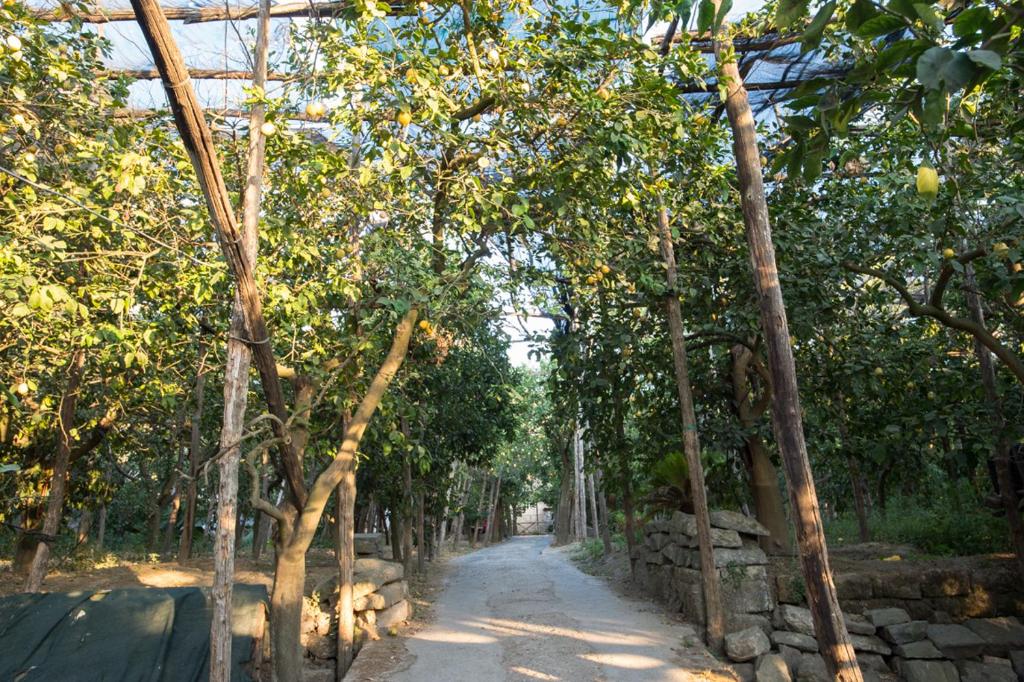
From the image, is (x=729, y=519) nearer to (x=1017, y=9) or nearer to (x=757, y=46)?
(x=757, y=46)

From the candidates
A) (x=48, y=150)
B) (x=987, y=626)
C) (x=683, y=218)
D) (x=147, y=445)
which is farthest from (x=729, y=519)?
(x=147, y=445)

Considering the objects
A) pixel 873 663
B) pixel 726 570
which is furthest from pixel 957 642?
pixel 726 570

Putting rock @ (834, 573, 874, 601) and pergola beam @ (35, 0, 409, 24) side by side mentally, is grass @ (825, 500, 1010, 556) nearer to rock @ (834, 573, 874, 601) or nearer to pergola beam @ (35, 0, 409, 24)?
rock @ (834, 573, 874, 601)

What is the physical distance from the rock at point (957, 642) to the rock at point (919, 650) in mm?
84

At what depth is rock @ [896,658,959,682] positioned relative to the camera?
758cm

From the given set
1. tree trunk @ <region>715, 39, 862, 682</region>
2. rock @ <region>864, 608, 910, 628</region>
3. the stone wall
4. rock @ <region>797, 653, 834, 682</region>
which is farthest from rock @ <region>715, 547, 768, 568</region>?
tree trunk @ <region>715, 39, 862, 682</region>

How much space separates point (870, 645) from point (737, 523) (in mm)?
2027

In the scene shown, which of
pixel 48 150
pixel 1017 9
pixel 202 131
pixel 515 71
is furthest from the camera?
pixel 48 150

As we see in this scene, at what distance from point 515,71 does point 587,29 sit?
898 mm

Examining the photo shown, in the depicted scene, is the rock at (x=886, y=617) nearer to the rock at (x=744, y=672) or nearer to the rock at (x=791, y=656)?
the rock at (x=791, y=656)

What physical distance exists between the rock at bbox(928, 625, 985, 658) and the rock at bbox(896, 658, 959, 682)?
7.8 inches

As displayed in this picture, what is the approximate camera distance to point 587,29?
4.95 meters

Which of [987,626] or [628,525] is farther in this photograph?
[628,525]

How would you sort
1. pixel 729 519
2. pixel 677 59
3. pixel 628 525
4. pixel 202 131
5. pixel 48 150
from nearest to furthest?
pixel 202 131 → pixel 677 59 → pixel 48 150 → pixel 729 519 → pixel 628 525
